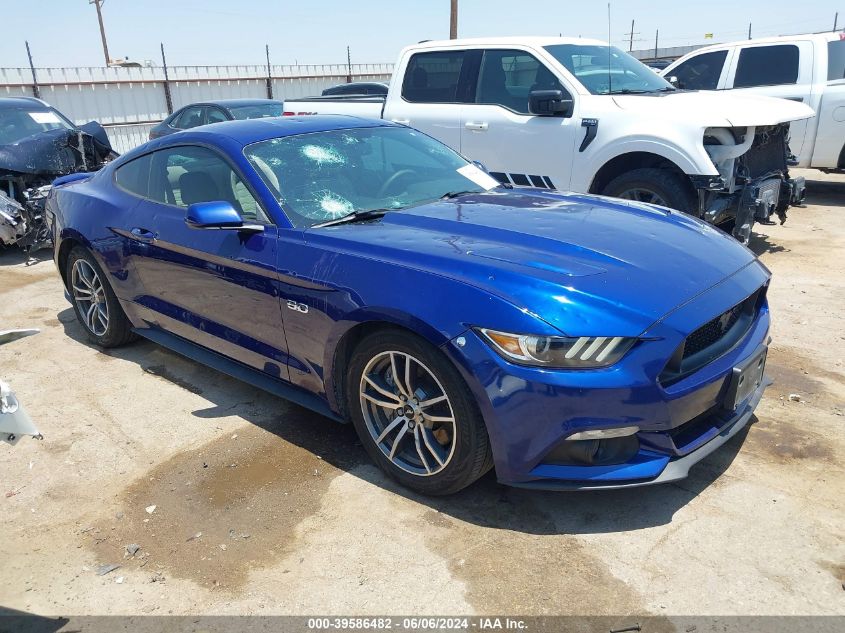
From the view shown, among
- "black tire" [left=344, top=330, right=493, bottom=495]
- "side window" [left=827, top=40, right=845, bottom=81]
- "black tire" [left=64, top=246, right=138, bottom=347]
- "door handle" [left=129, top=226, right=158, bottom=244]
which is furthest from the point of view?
"side window" [left=827, top=40, right=845, bottom=81]

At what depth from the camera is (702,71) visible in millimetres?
9695

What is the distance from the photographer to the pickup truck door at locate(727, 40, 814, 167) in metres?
8.92

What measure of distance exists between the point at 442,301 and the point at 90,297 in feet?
11.5

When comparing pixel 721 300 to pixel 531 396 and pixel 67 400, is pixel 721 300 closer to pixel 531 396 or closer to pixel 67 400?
pixel 531 396

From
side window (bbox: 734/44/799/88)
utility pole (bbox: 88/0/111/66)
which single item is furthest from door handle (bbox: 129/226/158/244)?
utility pole (bbox: 88/0/111/66)

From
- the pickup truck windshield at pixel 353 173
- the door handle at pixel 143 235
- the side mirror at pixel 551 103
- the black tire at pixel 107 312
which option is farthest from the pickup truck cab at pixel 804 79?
the black tire at pixel 107 312

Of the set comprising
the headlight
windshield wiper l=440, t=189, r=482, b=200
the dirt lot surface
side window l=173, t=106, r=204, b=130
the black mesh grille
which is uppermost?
windshield wiper l=440, t=189, r=482, b=200

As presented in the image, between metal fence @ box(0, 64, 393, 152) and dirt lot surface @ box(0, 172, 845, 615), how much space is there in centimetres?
1492

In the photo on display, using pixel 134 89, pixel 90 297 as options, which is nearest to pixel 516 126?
pixel 90 297

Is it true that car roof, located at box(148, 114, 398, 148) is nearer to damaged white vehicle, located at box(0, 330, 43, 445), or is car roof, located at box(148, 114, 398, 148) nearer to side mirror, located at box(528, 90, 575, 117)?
damaged white vehicle, located at box(0, 330, 43, 445)

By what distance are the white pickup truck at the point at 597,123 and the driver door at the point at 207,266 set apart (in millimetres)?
3497

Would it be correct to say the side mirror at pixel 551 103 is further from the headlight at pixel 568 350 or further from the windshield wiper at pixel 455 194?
the headlight at pixel 568 350

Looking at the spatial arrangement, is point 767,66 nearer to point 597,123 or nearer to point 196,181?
point 597,123

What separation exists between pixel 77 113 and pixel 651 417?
17.8 metres
